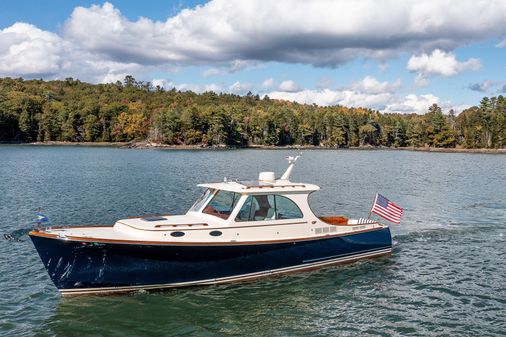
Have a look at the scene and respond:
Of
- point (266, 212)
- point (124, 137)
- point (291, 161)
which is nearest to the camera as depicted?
point (266, 212)

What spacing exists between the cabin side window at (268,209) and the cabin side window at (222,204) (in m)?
0.42

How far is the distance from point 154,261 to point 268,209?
454 centimetres

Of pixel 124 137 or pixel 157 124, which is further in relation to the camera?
pixel 124 137

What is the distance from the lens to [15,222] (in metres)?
26.7

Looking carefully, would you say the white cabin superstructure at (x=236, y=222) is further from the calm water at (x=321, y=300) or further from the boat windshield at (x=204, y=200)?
the calm water at (x=321, y=300)

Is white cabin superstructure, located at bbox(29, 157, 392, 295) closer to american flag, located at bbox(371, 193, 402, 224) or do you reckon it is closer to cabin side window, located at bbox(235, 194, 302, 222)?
cabin side window, located at bbox(235, 194, 302, 222)

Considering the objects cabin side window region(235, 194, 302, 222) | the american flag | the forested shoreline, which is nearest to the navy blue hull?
cabin side window region(235, 194, 302, 222)

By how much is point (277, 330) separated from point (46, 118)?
7305 inches

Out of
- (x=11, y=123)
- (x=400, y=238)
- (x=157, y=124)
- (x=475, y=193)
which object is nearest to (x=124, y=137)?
(x=157, y=124)

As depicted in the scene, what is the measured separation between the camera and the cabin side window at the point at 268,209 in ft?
54.1

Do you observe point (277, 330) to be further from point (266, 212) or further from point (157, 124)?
point (157, 124)

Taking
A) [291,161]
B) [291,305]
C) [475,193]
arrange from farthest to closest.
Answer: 1. [475,193]
2. [291,161]
3. [291,305]

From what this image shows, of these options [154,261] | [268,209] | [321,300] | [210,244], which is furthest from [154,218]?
[321,300]

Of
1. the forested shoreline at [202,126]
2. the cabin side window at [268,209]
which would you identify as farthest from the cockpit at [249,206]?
the forested shoreline at [202,126]
